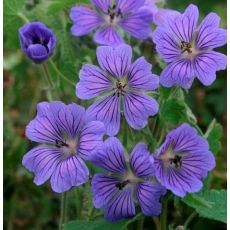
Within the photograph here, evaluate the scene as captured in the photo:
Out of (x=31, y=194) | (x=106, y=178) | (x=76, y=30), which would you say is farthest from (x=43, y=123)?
(x=31, y=194)

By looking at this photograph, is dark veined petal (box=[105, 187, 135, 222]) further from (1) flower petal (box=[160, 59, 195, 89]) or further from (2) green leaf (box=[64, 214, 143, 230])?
(1) flower petal (box=[160, 59, 195, 89])

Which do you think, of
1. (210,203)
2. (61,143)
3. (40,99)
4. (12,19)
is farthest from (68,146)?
(40,99)

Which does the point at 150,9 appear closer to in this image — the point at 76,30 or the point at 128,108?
the point at 76,30

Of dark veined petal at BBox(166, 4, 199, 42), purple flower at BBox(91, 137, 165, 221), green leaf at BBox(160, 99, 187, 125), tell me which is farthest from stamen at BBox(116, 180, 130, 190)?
dark veined petal at BBox(166, 4, 199, 42)

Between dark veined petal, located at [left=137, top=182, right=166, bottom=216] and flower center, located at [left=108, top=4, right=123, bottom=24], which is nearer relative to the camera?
dark veined petal, located at [left=137, top=182, right=166, bottom=216]

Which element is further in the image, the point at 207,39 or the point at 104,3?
the point at 104,3

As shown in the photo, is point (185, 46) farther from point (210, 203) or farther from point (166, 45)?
point (210, 203)
